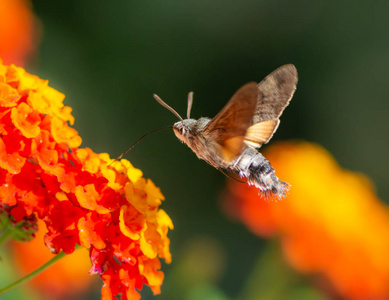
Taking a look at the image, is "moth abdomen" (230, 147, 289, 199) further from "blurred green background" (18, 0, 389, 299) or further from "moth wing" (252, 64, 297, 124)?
"blurred green background" (18, 0, 389, 299)

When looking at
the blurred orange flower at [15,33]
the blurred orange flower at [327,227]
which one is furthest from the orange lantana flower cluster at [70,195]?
the blurred orange flower at [15,33]

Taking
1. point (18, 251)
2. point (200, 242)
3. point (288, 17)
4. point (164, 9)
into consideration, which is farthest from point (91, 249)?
point (288, 17)

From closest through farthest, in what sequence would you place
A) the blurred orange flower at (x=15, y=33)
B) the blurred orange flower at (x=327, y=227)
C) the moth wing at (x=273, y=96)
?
the moth wing at (x=273, y=96), the blurred orange flower at (x=327, y=227), the blurred orange flower at (x=15, y=33)

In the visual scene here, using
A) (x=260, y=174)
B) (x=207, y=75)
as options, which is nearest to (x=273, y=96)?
(x=260, y=174)

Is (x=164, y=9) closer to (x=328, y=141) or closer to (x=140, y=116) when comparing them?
(x=140, y=116)

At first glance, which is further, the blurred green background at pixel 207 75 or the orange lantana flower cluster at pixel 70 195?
the blurred green background at pixel 207 75

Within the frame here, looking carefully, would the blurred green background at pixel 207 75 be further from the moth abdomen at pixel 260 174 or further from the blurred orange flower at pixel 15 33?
the moth abdomen at pixel 260 174

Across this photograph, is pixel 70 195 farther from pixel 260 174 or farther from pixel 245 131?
pixel 260 174
